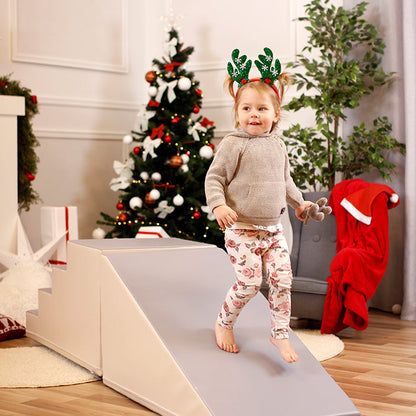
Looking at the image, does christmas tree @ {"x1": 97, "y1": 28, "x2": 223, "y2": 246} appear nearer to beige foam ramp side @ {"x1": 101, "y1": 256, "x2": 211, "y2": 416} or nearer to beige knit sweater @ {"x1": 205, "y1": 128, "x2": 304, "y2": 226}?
beige foam ramp side @ {"x1": 101, "y1": 256, "x2": 211, "y2": 416}

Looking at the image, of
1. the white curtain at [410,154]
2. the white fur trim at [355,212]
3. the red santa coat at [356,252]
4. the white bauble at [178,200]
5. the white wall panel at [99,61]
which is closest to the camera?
the red santa coat at [356,252]

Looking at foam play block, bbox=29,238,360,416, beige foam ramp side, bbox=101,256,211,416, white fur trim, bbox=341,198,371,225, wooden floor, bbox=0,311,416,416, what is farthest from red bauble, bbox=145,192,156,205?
beige foam ramp side, bbox=101,256,211,416

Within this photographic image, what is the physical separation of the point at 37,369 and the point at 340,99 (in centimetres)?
234

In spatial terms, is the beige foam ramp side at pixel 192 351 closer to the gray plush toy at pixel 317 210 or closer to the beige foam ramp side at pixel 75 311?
the beige foam ramp side at pixel 75 311

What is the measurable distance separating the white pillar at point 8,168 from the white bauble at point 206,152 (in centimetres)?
117

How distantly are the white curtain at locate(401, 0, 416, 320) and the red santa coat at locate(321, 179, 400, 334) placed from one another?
1.21 feet

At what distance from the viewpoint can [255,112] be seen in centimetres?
210

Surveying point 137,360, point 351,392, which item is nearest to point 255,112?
point 137,360

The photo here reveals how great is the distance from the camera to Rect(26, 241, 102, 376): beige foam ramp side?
2.45m

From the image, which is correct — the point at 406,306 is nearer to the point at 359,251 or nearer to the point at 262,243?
the point at 359,251

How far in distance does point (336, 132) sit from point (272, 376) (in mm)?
2261

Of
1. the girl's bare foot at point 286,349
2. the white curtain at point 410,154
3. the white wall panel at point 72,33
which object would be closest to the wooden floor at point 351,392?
the girl's bare foot at point 286,349

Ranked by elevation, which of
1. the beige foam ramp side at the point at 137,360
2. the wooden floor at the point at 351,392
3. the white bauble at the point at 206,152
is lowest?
the wooden floor at the point at 351,392

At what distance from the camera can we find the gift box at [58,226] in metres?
4.21
